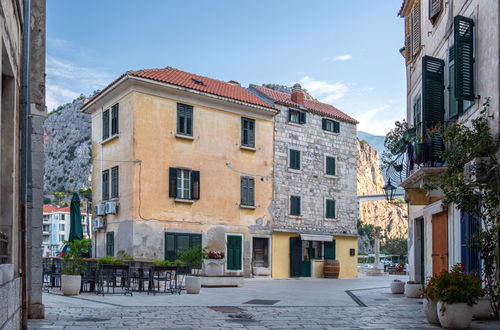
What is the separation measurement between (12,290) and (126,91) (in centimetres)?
2056

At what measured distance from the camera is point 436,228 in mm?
14930

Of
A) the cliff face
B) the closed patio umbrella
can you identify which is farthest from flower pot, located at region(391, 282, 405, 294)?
the cliff face

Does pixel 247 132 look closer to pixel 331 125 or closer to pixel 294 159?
pixel 294 159

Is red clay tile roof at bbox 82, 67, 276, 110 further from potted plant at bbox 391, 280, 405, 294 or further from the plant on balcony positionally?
the plant on balcony

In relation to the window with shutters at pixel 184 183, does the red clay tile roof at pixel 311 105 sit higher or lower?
higher

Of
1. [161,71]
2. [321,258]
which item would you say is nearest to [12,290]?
[161,71]

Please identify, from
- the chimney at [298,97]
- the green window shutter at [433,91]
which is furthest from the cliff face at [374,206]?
the green window shutter at [433,91]

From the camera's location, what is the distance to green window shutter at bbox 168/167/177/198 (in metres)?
26.0

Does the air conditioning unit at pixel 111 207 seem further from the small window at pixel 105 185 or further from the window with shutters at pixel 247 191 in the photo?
the window with shutters at pixel 247 191

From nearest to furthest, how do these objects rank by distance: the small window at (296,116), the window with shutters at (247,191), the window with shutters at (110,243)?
1. the window with shutters at (110,243)
2. the window with shutters at (247,191)
3. the small window at (296,116)

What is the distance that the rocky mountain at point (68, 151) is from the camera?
9738 centimetres

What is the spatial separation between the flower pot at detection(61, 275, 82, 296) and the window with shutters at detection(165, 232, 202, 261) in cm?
1081

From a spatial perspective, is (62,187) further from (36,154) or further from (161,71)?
(36,154)

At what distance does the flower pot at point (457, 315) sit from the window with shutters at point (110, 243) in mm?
18994
